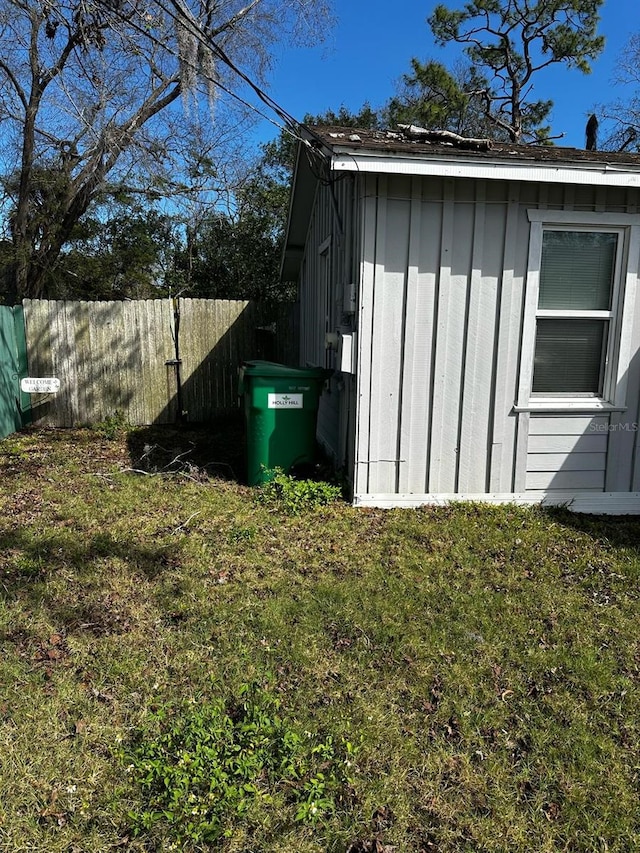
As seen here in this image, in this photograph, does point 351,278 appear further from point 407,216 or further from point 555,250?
point 555,250

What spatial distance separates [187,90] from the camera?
7355 mm

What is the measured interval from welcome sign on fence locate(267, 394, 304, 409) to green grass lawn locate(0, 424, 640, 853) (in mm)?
1179

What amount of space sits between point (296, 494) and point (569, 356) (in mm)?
2779

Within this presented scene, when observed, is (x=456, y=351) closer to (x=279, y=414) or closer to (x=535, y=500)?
(x=535, y=500)

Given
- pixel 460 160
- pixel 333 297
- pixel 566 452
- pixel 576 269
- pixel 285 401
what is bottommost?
pixel 566 452

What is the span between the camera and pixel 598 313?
203 inches

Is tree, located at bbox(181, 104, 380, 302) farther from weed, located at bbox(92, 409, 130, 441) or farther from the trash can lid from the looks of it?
the trash can lid

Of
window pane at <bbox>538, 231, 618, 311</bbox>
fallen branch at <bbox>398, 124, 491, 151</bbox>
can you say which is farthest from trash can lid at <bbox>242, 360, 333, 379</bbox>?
fallen branch at <bbox>398, 124, 491, 151</bbox>

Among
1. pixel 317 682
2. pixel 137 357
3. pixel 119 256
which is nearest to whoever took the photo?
pixel 317 682

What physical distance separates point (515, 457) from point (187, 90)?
6.09 meters

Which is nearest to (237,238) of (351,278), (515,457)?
(351,278)

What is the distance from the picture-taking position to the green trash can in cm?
554

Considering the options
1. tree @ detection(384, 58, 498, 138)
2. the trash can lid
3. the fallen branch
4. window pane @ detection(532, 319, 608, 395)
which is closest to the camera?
the fallen branch

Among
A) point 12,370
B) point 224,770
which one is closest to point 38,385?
point 12,370
